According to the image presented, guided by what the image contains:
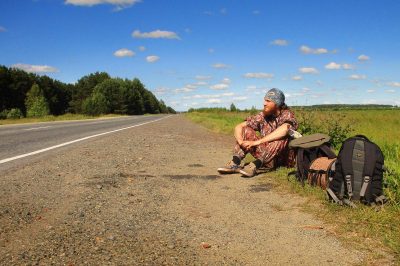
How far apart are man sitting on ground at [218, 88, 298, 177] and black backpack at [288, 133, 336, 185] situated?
0.63 meters

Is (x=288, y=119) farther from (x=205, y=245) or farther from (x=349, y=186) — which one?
(x=205, y=245)

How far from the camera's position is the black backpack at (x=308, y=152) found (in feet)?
17.1

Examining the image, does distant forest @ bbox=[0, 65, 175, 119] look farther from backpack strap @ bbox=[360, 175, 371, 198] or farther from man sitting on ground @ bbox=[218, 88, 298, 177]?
backpack strap @ bbox=[360, 175, 371, 198]

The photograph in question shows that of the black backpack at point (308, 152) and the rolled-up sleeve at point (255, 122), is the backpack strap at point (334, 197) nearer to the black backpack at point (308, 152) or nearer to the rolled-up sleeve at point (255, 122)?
the black backpack at point (308, 152)

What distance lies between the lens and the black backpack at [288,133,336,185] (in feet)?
17.1

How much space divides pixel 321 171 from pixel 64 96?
10381 cm

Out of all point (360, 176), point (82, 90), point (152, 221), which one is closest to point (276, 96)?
point (360, 176)

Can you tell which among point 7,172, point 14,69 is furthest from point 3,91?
point 7,172

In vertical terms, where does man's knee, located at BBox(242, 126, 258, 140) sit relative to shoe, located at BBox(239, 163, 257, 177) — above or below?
above

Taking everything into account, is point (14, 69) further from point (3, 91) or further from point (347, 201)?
point (347, 201)

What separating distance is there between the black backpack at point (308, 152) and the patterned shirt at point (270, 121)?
73 centimetres

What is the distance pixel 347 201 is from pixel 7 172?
4708mm

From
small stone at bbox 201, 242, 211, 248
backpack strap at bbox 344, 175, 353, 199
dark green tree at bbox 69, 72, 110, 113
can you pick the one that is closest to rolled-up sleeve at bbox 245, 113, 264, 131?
backpack strap at bbox 344, 175, 353, 199

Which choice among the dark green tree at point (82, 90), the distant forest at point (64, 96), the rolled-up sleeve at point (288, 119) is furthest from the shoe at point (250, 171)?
the dark green tree at point (82, 90)
